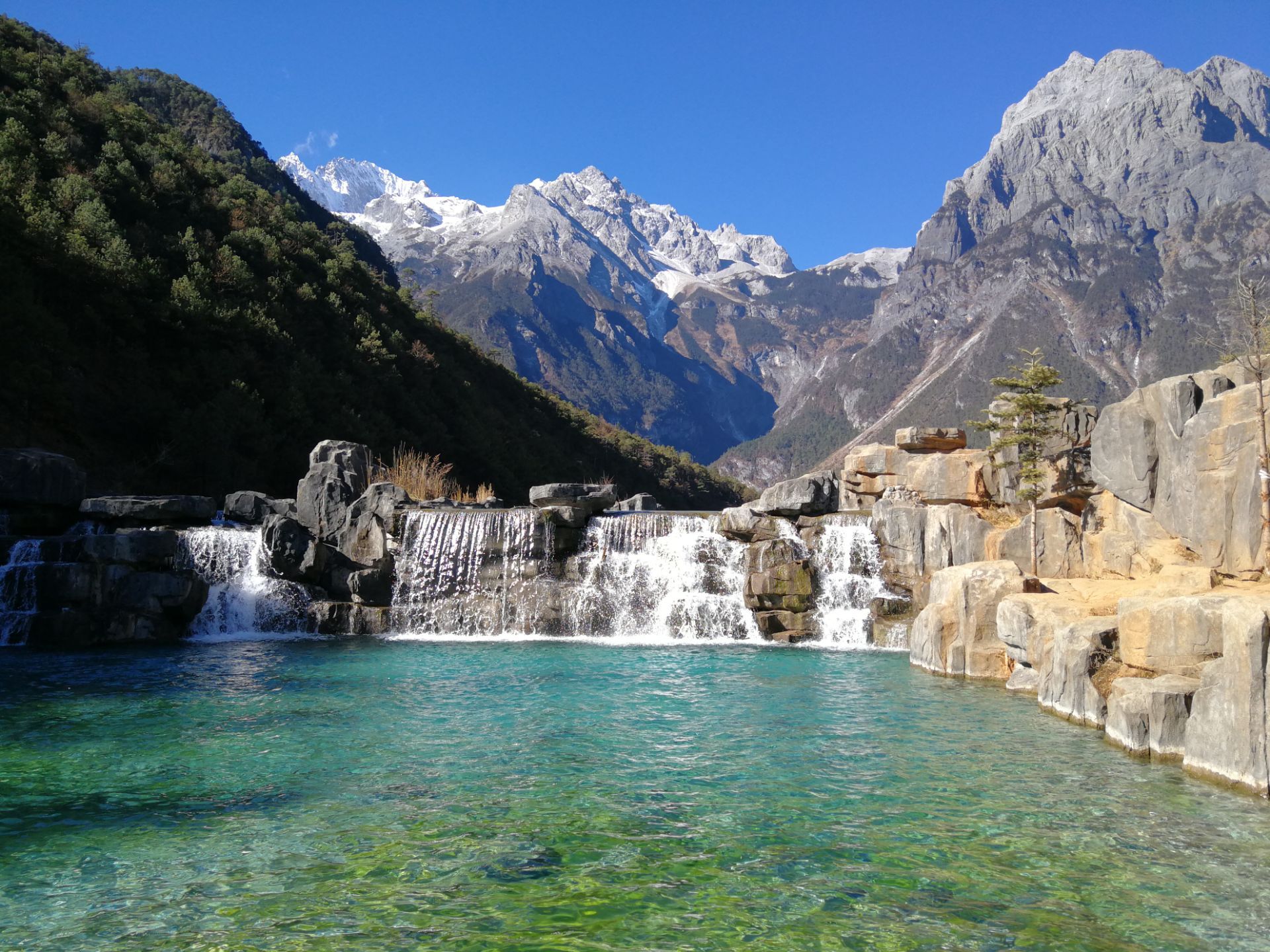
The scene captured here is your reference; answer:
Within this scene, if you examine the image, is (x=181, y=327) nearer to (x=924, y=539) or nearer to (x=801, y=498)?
(x=801, y=498)

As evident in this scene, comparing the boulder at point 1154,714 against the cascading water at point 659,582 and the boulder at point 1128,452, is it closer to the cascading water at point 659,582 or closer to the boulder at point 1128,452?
the boulder at point 1128,452

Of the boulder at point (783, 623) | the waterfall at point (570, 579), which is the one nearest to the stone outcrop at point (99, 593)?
the waterfall at point (570, 579)

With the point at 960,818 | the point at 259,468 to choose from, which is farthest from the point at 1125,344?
the point at 960,818

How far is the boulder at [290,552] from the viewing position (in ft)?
65.4

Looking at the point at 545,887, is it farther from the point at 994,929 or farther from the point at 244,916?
the point at 994,929

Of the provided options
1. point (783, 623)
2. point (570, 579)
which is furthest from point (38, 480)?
point (783, 623)

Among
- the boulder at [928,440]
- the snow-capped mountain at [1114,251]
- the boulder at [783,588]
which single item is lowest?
the boulder at [783,588]

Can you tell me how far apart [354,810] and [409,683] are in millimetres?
6306

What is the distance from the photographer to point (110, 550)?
18250 millimetres

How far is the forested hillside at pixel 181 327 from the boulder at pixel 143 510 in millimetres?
5687

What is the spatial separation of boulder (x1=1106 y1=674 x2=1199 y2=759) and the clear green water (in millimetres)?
408

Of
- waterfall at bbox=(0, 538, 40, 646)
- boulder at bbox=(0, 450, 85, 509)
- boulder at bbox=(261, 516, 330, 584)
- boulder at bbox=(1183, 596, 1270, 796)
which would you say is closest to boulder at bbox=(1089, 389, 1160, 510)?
boulder at bbox=(1183, 596, 1270, 796)

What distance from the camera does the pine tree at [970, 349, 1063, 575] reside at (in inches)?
759

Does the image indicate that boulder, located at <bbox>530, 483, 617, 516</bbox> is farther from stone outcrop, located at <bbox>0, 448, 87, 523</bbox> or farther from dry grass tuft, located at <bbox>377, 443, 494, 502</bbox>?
stone outcrop, located at <bbox>0, 448, 87, 523</bbox>
